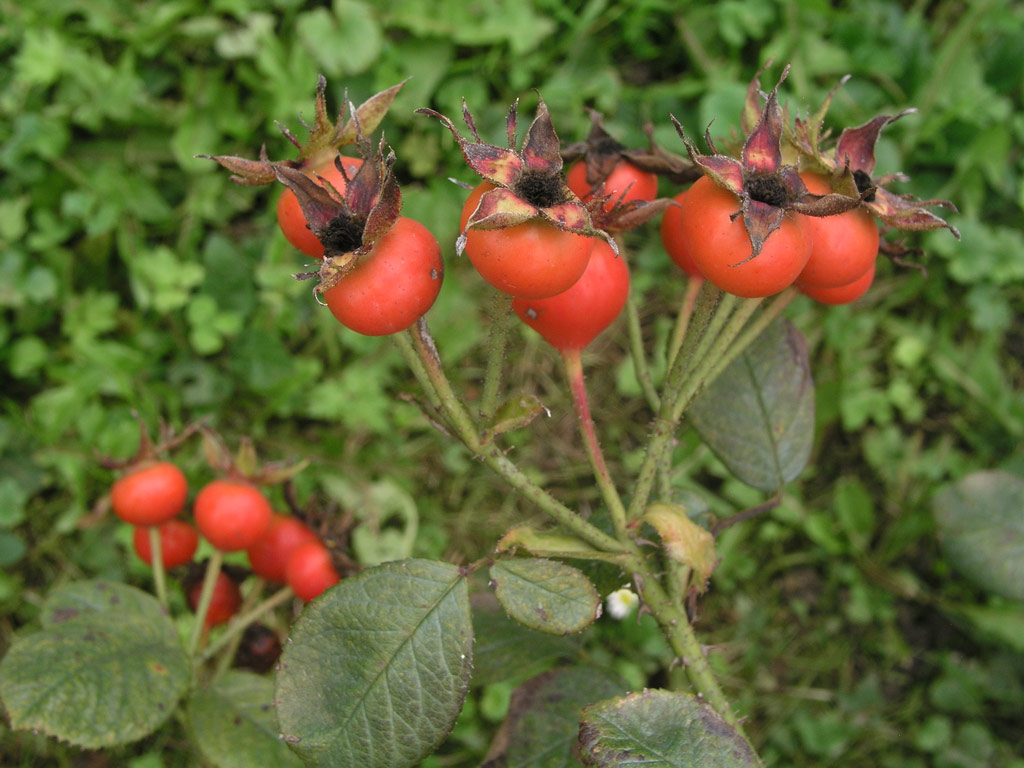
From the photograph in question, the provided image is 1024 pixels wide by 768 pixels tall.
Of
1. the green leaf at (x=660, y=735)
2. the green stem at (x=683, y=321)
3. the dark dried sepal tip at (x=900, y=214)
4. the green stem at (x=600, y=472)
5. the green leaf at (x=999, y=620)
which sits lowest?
the green leaf at (x=999, y=620)

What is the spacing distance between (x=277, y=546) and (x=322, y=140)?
2.43ft

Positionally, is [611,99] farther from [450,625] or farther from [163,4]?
[450,625]

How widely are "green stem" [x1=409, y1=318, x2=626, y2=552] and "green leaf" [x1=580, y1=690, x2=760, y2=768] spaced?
0.57 feet

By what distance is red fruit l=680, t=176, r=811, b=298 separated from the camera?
0.78 m

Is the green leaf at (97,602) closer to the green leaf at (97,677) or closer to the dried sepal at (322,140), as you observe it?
the green leaf at (97,677)

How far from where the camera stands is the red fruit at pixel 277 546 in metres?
1.32

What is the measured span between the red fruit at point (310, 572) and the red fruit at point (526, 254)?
668 mm

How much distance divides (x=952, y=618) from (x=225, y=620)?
190 centimetres

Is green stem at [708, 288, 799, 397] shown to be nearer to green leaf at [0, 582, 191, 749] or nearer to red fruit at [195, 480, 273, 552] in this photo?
red fruit at [195, 480, 273, 552]

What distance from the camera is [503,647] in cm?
123

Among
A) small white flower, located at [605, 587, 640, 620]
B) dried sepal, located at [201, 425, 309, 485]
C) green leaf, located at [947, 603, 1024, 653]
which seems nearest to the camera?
dried sepal, located at [201, 425, 309, 485]

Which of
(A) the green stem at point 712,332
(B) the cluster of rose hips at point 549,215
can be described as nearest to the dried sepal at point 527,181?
(B) the cluster of rose hips at point 549,215

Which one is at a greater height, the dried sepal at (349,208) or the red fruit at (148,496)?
the dried sepal at (349,208)

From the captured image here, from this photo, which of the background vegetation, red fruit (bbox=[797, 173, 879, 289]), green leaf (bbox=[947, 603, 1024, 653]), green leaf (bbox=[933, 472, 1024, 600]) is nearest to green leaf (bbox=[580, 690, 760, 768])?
red fruit (bbox=[797, 173, 879, 289])
